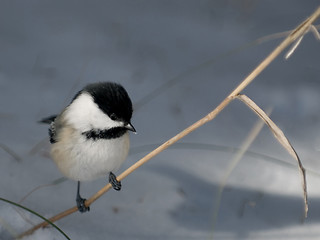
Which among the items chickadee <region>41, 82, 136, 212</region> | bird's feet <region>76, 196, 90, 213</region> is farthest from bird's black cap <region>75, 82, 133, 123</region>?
bird's feet <region>76, 196, 90, 213</region>

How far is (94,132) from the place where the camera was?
5.17 feet

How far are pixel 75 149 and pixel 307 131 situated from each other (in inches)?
49.7

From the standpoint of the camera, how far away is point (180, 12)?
2879 millimetres

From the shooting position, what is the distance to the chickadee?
59.0 inches

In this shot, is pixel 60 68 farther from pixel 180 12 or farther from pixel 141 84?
pixel 180 12

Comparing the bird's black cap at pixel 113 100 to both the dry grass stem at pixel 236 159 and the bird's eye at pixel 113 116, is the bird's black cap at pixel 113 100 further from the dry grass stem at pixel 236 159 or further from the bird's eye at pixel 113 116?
the dry grass stem at pixel 236 159

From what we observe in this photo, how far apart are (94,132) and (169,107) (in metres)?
0.95

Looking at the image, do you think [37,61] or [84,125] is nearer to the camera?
[84,125]

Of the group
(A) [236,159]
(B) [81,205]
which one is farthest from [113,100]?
(A) [236,159]

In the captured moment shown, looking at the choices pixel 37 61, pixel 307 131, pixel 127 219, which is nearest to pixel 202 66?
pixel 307 131

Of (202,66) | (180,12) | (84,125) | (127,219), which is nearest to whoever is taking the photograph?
(84,125)

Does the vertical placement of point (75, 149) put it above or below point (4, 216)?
above

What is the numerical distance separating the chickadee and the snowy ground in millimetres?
270

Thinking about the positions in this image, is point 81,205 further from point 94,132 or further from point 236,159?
point 236,159
